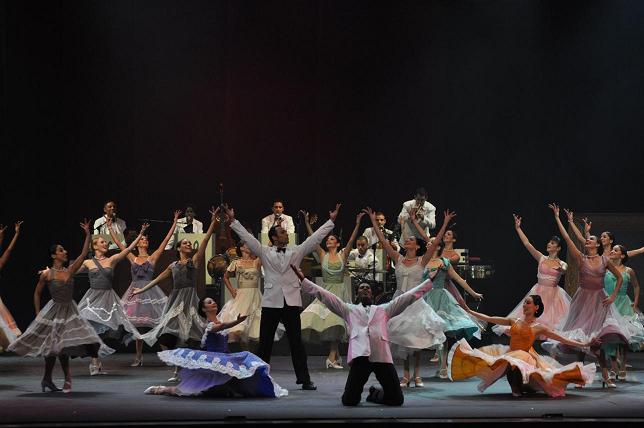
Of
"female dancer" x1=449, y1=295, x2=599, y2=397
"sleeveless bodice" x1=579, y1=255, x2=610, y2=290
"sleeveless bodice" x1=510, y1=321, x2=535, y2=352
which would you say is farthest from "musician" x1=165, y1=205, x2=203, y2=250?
"sleeveless bodice" x1=510, y1=321, x2=535, y2=352

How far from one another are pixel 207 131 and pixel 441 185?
11.5 ft

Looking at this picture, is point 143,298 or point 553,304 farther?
point 143,298

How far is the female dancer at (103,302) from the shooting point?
11.2 m

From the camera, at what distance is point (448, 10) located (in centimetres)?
1598

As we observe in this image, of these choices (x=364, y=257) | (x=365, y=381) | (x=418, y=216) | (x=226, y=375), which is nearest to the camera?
(x=365, y=381)

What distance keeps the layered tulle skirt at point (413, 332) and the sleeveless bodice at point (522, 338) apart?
0.66 m

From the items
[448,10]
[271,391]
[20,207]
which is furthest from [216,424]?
[448,10]

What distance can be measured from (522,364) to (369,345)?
1.38 meters

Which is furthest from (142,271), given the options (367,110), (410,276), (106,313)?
(367,110)

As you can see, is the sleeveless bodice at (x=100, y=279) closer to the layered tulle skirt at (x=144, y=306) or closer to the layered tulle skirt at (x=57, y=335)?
the layered tulle skirt at (x=144, y=306)

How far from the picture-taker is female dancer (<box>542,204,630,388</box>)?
9.83m

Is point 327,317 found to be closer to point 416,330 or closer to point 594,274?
point 416,330

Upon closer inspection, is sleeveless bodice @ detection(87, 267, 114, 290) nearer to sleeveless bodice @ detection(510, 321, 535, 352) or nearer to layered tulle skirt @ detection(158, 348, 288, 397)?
layered tulle skirt @ detection(158, 348, 288, 397)

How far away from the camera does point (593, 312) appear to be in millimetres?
10133
